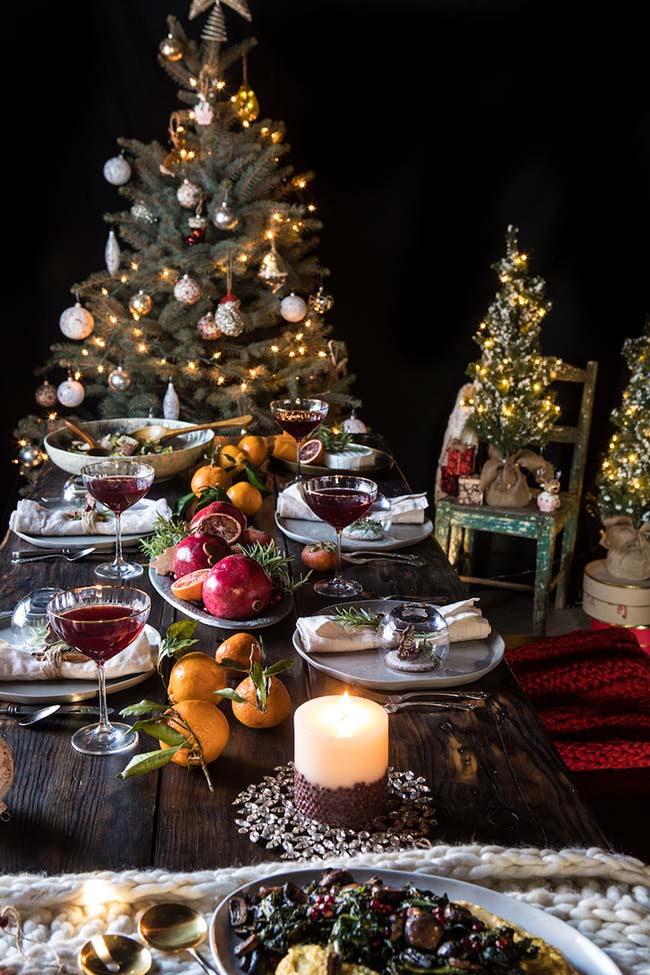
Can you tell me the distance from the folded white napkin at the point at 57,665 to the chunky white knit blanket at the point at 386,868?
417mm

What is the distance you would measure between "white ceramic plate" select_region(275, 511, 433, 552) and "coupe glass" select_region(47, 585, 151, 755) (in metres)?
0.79

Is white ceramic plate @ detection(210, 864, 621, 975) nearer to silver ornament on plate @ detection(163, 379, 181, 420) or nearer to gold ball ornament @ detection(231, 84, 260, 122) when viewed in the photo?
silver ornament on plate @ detection(163, 379, 181, 420)

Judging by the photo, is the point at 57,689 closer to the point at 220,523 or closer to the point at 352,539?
the point at 220,523

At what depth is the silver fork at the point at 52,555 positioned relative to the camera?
5.97 feet

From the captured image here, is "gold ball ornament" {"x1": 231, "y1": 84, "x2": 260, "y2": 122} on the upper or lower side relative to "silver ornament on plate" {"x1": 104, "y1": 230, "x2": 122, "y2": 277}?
upper

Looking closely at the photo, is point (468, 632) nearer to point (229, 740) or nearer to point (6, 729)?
point (229, 740)

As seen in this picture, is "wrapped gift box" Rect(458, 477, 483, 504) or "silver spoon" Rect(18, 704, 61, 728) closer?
"silver spoon" Rect(18, 704, 61, 728)

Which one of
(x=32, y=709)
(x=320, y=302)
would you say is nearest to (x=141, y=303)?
(x=320, y=302)

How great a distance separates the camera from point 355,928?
0.75 m

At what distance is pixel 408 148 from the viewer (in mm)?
4137

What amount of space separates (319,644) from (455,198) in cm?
319

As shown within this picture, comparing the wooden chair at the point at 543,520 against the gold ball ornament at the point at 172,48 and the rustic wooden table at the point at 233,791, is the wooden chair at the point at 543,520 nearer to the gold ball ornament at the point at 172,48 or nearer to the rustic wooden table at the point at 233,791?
the gold ball ornament at the point at 172,48

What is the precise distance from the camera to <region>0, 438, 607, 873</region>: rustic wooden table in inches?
38.2

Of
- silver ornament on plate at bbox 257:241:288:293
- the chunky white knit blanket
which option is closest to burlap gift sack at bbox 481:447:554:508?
silver ornament on plate at bbox 257:241:288:293
